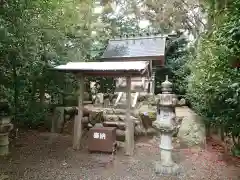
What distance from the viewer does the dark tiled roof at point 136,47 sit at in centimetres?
1388

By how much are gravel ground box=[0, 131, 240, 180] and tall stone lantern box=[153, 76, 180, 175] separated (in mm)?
225

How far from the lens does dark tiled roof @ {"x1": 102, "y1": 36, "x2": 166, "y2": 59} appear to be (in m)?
13.9

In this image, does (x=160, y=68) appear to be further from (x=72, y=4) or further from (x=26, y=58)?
(x=26, y=58)

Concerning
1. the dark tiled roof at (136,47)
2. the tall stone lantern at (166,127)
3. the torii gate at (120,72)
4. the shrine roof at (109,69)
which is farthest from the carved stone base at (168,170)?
the dark tiled roof at (136,47)

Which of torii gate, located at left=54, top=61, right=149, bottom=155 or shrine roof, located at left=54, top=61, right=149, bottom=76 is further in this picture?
torii gate, located at left=54, top=61, right=149, bottom=155

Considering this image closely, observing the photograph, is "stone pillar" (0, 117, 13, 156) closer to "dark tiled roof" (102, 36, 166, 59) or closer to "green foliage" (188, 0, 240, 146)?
"green foliage" (188, 0, 240, 146)

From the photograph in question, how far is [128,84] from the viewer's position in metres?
6.80

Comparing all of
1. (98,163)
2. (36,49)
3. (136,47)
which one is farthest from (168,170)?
(136,47)

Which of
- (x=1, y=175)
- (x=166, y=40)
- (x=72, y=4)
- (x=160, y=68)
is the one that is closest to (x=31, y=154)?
(x=1, y=175)

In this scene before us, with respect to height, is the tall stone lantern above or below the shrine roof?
below

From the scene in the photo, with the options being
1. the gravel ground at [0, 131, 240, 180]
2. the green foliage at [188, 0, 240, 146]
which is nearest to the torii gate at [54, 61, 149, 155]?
the gravel ground at [0, 131, 240, 180]

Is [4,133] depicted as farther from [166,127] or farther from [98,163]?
[166,127]

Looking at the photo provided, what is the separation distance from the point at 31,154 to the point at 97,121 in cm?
288

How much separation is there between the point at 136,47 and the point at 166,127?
1011cm
